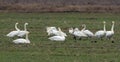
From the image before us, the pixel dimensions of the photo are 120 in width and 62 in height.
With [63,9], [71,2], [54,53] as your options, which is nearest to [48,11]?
[63,9]

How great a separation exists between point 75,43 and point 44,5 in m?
31.4

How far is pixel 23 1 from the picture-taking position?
58656 mm

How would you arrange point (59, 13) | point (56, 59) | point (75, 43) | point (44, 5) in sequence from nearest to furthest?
1. point (56, 59)
2. point (75, 43)
3. point (59, 13)
4. point (44, 5)

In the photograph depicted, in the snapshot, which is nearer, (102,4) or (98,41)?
(98,41)

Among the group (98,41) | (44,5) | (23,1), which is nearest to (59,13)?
(44,5)

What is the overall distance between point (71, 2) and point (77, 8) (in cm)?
546

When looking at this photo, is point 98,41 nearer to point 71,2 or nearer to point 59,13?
point 59,13

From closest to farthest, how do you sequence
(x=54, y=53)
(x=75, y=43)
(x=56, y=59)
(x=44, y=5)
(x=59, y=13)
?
(x=56, y=59) → (x=54, y=53) → (x=75, y=43) → (x=59, y=13) → (x=44, y=5)

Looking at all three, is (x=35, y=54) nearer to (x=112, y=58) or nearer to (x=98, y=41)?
(x=112, y=58)

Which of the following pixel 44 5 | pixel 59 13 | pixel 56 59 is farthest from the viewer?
pixel 44 5

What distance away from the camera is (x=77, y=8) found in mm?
52562

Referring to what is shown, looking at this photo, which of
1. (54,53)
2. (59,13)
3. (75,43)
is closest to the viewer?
(54,53)

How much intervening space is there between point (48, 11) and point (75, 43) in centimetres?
2751

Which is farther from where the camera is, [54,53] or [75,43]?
[75,43]
